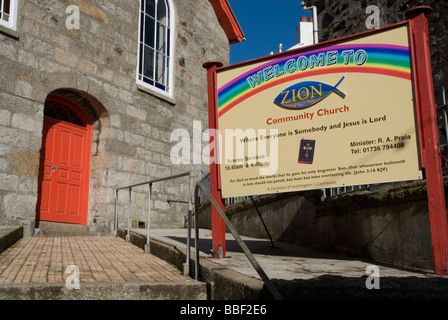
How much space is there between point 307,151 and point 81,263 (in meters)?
2.80

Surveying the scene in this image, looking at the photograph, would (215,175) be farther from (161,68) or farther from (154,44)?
Result: (154,44)

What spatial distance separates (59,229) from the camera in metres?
8.50

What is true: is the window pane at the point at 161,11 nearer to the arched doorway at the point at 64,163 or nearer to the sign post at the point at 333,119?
the arched doorway at the point at 64,163

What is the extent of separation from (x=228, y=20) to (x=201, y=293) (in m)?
10.9

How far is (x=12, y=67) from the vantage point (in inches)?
298

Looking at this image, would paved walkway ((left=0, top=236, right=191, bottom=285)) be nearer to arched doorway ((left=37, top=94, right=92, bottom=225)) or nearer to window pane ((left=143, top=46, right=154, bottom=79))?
arched doorway ((left=37, top=94, right=92, bottom=225))

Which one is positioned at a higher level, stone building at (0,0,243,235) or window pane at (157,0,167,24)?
window pane at (157,0,167,24)

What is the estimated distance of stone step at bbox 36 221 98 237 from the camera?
Answer: 7963 mm

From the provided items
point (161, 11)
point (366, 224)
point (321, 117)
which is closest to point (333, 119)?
point (321, 117)

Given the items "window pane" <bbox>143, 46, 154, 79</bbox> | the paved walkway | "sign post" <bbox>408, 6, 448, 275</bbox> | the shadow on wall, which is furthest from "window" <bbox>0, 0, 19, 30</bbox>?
"sign post" <bbox>408, 6, 448, 275</bbox>

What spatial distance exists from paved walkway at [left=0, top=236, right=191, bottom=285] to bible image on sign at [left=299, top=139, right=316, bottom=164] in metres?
1.71

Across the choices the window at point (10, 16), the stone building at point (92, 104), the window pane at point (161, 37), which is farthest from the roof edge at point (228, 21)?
the window at point (10, 16)
